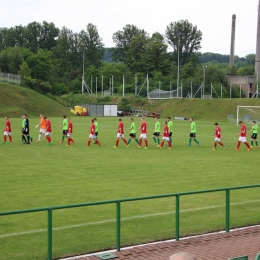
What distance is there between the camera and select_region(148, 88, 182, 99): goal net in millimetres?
88688

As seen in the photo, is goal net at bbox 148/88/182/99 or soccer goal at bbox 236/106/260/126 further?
goal net at bbox 148/88/182/99

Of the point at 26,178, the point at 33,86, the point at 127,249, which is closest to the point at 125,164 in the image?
the point at 26,178

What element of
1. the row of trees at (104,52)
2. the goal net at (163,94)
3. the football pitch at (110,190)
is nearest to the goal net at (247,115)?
the goal net at (163,94)

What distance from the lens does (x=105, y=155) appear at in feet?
Result: 82.0

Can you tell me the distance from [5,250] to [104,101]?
8612 centimetres

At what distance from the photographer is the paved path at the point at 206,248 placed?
29.2 feet

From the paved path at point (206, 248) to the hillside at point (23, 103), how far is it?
6113 cm

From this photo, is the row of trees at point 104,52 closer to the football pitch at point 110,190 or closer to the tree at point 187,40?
the tree at point 187,40

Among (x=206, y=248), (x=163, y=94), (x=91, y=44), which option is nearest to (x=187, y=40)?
(x=91, y=44)

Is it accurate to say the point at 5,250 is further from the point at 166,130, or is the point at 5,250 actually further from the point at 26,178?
the point at 166,130

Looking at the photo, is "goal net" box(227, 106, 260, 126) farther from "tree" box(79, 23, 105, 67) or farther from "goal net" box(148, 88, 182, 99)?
"tree" box(79, 23, 105, 67)

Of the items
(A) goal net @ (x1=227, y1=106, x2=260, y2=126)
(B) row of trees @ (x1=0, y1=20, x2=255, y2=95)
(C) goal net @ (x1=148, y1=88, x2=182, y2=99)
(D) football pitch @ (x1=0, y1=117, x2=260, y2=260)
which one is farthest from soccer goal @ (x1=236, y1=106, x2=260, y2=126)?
(B) row of trees @ (x1=0, y1=20, x2=255, y2=95)

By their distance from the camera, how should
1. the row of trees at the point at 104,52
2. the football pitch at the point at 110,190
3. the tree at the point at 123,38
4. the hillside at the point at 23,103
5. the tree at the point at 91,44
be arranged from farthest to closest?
1. the tree at the point at 123,38
2. the tree at the point at 91,44
3. the row of trees at the point at 104,52
4. the hillside at the point at 23,103
5. the football pitch at the point at 110,190

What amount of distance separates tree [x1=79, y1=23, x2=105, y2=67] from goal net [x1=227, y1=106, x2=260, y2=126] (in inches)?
2574
